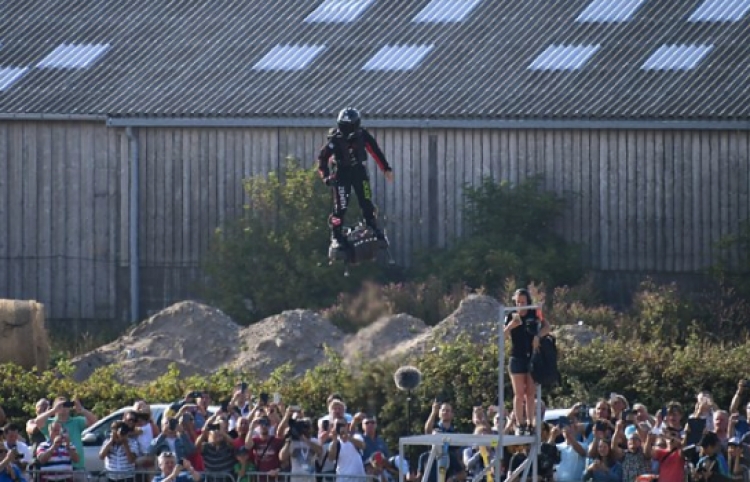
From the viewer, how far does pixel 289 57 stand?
42.0 metres

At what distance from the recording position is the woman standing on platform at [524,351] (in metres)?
19.0

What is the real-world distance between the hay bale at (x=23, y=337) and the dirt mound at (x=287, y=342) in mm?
3505

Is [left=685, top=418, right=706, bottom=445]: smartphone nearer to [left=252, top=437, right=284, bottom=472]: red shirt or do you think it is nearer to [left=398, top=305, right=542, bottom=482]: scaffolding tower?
[left=398, top=305, right=542, bottom=482]: scaffolding tower

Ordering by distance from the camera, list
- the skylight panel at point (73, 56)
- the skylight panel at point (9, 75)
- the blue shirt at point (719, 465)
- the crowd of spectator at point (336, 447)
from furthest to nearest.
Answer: the skylight panel at point (73, 56), the skylight panel at point (9, 75), the crowd of spectator at point (336, 447), the blue shirt at point (719, 465)

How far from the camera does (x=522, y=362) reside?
62.7 ft

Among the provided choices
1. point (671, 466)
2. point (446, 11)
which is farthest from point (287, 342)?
point (446, 11)

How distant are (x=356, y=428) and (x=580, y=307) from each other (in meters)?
12.1

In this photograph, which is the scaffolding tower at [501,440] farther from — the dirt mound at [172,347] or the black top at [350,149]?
the dirt mound at [172,347]

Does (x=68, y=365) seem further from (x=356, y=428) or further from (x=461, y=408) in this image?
(x=356, y=428)

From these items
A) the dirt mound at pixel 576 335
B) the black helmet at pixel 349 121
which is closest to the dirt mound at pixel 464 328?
the dirt mound at pixel 576 335

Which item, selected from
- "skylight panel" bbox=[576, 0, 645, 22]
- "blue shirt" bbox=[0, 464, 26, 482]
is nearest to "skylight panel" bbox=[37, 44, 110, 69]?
"skylight panel" bbox=[576, 0, 645, 22]

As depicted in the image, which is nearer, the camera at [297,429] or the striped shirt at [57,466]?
the camera at [297,429]

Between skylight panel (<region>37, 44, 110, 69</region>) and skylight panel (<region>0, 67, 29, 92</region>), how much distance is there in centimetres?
45

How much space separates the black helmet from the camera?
22.0 metres
